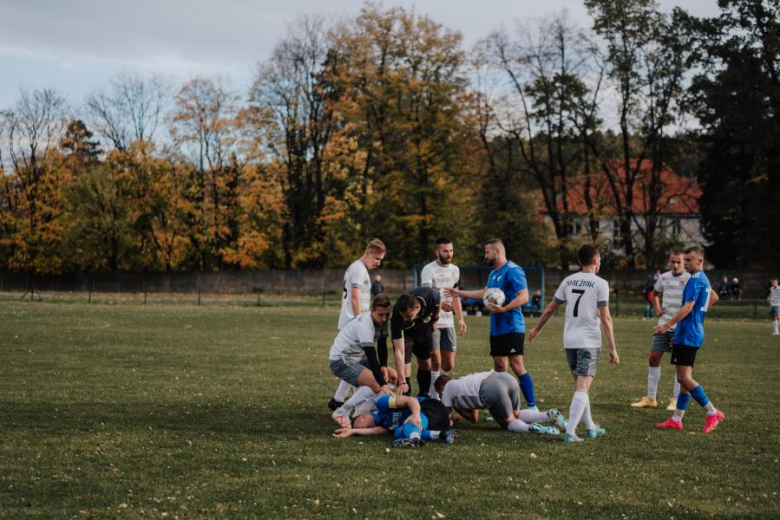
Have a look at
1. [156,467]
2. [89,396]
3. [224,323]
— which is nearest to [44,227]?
[224,323]

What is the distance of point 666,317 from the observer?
465 inches

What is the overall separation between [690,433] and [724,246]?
198ft

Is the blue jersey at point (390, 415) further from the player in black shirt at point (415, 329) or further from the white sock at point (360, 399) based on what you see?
the white sock at point (360, 399)

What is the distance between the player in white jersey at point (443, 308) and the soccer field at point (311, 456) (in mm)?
1613

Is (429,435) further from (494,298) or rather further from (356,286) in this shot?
(356,286)

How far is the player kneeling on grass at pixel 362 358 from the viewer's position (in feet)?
30.0

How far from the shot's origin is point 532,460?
7727mm

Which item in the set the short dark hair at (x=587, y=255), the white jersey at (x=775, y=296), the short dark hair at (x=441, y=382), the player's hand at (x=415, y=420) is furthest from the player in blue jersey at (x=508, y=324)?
the white jersey at (x=775, y=296)

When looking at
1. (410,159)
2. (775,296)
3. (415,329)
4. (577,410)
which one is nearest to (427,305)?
(415,329)

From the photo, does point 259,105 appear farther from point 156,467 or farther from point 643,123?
point 156,467

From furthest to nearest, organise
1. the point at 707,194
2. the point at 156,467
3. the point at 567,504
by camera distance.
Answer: the point at 707,194 → the point at 156,467 → the point at 567,504

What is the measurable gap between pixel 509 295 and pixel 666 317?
2.99m

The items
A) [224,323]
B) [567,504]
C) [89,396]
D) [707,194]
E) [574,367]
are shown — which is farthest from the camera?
[707,194]

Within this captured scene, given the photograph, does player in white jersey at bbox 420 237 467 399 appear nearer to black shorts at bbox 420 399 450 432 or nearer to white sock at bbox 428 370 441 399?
white sock at bbox 428 370 441 399
